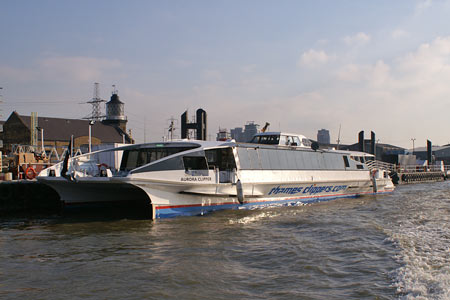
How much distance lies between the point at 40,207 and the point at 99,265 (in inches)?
504

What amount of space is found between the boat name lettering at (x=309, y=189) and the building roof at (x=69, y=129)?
171 feet

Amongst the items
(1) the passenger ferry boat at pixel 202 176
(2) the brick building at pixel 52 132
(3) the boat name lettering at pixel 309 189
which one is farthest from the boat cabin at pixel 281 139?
(2) the brick building at pixel 52 132

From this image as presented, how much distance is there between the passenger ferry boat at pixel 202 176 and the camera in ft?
47.8

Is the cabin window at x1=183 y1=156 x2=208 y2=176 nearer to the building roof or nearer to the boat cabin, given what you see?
the boat cabin

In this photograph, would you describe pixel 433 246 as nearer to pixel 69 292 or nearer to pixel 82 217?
pixel 69 292

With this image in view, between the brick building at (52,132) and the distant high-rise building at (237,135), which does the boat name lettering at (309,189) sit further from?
the brick building at (52,132)

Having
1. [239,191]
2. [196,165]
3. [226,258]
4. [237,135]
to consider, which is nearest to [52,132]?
→ [237,135]

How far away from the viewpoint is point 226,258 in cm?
951

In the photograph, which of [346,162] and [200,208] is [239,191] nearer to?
[200,208]

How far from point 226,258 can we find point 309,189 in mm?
12647

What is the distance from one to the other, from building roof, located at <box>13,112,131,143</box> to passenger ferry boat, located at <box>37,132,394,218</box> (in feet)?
163

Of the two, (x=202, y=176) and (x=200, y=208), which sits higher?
(x=202, y=176)

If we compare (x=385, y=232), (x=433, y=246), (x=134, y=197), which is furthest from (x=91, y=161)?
(x=433, y=246)

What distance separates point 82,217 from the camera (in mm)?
15977
